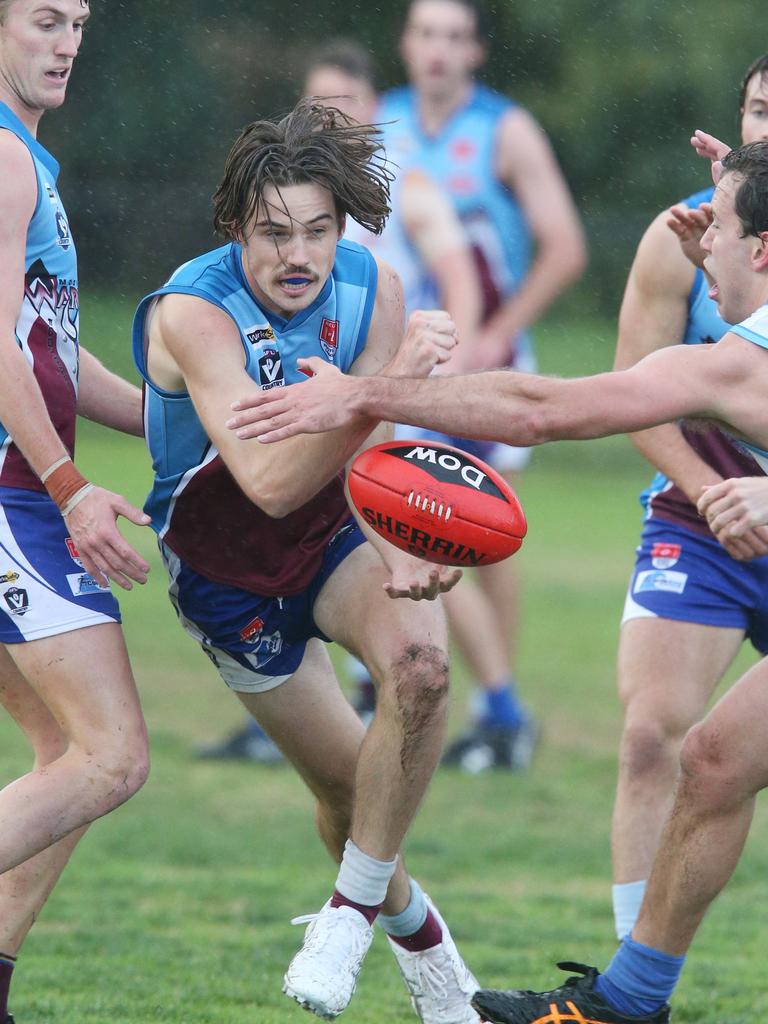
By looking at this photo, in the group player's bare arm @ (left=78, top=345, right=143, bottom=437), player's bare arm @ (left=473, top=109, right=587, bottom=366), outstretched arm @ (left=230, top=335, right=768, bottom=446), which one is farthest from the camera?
player's bare arm @ (left=473, top=109, right=587, bottom=366)

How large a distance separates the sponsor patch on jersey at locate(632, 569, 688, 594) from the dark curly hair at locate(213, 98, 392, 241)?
1.38 m

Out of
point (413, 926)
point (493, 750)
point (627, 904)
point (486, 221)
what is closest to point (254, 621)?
point (413, 926)

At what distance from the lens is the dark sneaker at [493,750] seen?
799 centimetres

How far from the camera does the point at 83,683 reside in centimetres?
400

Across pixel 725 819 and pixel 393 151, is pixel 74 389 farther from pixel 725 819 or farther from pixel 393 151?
pixel 393 151

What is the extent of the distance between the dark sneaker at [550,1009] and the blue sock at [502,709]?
12.1 ft

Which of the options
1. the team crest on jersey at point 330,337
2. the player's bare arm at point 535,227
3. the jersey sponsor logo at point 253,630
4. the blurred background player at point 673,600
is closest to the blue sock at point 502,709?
the player's bare arm at point 535,227

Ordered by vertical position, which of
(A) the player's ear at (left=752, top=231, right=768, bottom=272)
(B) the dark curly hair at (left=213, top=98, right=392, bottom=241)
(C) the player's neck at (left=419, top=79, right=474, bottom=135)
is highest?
(A) the player's ear at (left=752, top=231, right=768, bottom=272)

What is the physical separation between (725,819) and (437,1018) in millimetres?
993

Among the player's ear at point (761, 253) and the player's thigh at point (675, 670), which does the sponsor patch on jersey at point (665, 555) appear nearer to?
the player's thigh at point (675, 670)

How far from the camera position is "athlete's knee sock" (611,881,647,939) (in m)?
4.78

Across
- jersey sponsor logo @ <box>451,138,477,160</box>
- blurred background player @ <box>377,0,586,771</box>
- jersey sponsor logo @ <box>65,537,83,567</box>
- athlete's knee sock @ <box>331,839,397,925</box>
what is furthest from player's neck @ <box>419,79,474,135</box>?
athlete's knee sock @ <box>331,839,397,925</box>

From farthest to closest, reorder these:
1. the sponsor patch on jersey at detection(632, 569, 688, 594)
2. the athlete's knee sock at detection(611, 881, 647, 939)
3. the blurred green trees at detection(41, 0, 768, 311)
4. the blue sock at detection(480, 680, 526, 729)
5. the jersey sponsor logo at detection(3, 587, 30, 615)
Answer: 1. the blurred green trees at detection(41, 0, 768, 311)
2. the blue sock at detection(480, 680, 526, 729)
3. the sponsor patch on jersey at detection(632, 569, 688, 594)
4. the athlete's knee sock at detection(611, 881, 647, 939)
5. the jersey sponsor logo at detection(3, 587, 30, 615)

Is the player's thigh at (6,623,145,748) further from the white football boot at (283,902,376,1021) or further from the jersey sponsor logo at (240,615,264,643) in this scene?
the white football boot at (283,902,376,1021)
